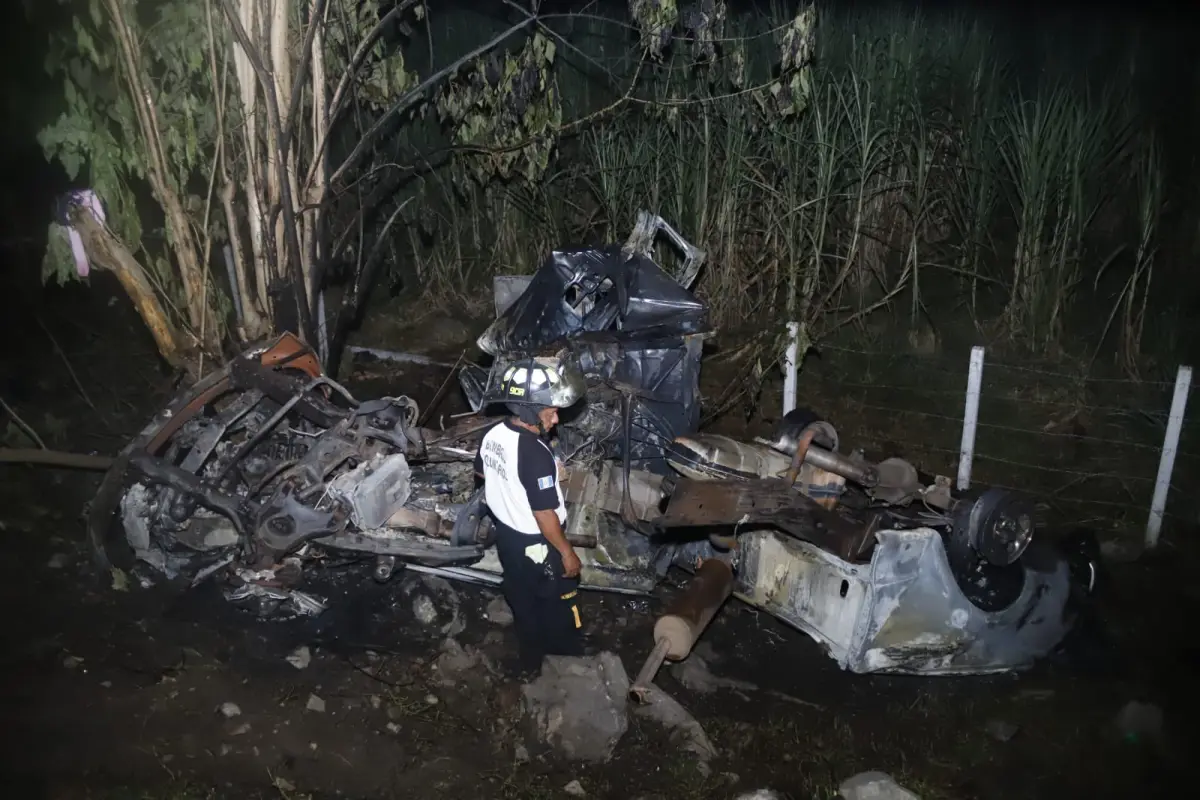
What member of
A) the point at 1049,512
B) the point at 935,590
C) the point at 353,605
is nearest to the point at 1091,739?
the point at 935,590

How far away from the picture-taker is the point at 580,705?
4094 millimetres

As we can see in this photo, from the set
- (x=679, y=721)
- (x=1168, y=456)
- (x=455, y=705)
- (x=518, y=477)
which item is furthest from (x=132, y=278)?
(x=1168, y=456)

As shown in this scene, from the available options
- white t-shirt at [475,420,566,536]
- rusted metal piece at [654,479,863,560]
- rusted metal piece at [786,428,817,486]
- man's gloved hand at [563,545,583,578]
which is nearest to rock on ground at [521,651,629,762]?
man's gloved hand at [563,545,583,578]

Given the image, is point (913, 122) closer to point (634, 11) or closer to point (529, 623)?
point (634, 11)

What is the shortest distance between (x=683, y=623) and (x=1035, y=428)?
155 inches

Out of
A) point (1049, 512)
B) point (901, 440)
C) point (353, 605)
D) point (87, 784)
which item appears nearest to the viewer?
point (87, 784)

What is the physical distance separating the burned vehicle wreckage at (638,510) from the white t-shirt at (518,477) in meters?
0.46

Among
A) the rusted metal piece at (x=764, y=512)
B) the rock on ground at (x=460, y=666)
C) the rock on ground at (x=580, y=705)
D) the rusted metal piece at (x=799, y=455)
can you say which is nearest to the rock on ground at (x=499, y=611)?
the rock on ground at (x=460, y=666)

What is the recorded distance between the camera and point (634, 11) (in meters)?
5.34

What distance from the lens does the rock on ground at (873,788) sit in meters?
3.67

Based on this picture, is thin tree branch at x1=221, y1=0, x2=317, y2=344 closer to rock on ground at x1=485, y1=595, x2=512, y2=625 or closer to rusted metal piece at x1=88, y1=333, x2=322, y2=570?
rusted metal piece at x1=88, y1=333, x2=322, y2=570

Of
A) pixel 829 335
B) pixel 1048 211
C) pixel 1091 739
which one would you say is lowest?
pixel 1091 739

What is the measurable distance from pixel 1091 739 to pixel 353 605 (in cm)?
398

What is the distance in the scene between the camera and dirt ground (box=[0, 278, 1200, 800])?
3852mm
